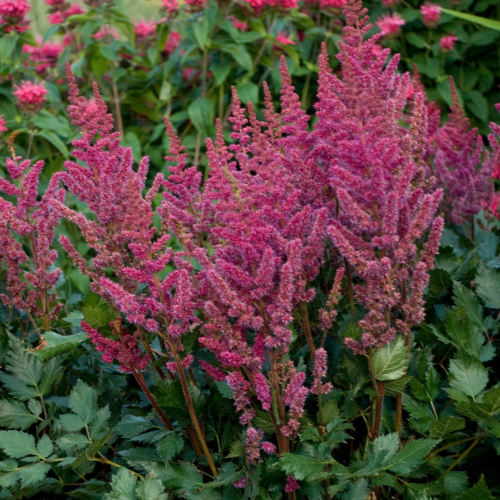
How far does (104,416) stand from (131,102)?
3898 mm

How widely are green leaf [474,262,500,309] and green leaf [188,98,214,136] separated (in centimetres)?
298

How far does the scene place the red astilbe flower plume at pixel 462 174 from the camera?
89.0 inches

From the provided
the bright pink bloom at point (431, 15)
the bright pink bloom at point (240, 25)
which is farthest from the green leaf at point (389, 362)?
the bright pink bloom at point (431, 15)

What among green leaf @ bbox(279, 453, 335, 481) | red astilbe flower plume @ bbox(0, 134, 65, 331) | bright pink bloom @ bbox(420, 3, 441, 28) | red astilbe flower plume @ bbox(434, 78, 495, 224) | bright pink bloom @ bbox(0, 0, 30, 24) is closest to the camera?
green leaf @ bbox(279, 453, 335, 481)

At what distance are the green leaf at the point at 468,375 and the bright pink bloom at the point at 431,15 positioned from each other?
12.7 feet

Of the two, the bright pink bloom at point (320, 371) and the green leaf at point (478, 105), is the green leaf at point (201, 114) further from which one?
the bright pink bloom at point (320, 371)

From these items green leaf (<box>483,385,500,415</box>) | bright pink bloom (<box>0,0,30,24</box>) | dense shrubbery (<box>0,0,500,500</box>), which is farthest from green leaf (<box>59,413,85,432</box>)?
bright pink bloom (<box>0,0,30,24</box>)

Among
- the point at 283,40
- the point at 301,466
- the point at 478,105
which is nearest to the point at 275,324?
the point at 301,466

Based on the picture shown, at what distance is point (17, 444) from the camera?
1.50m

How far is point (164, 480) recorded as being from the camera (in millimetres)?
1413

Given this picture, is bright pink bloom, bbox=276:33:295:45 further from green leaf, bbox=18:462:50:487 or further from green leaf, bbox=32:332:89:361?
green leaf, bbox=18:462:50:487

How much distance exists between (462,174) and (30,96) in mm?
2790

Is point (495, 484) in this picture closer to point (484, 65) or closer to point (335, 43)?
point (335, 43)

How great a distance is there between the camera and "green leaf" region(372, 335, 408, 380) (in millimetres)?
1341
